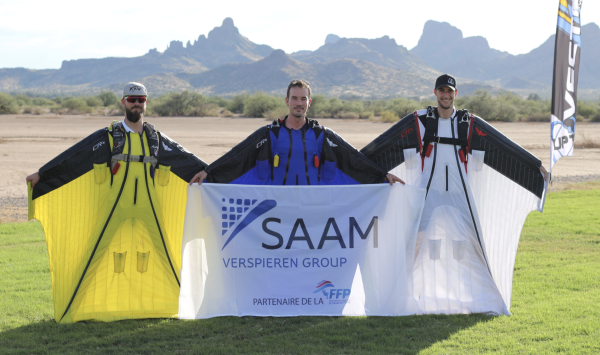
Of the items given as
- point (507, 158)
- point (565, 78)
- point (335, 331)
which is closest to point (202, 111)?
point (565, 78)

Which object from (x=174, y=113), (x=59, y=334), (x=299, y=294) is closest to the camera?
(x=59, y=334)

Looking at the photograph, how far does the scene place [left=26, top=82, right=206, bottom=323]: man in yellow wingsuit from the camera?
5.07 metres

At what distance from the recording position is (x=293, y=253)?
5160mm

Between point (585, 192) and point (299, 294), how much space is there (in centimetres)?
1090

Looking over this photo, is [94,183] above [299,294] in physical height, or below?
above

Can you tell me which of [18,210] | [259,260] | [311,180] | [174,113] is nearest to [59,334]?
[259,260]

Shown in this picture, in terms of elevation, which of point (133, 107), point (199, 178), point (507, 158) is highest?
point (133, 107)

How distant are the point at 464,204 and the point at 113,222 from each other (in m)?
3.60

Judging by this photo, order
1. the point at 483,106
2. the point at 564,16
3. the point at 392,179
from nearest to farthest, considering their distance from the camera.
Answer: the point at 392,179
the point at 564,16
the point at 483,106

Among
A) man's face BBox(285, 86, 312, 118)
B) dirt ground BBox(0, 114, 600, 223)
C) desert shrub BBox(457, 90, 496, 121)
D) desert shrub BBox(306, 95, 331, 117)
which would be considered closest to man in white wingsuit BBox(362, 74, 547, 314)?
man's face BBox(285, 86, 312, 118)

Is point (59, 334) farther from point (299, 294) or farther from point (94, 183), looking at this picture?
point (299, 294)

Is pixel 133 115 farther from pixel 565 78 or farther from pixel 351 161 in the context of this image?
pixel 565 78

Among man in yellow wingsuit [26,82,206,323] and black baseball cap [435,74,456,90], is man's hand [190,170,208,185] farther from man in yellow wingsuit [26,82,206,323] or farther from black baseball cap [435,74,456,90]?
black baseball cap [435,74,456,90]

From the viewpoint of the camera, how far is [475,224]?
527 centimetres
